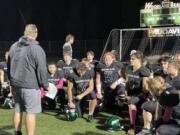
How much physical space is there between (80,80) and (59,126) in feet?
4.04

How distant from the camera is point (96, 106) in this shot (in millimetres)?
10773

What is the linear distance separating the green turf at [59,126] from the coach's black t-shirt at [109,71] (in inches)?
30.5

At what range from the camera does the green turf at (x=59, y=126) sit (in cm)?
905

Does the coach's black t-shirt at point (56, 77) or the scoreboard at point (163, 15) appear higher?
the scoreboard at point (163, 15)

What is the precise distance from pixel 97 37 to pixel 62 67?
15423 mm

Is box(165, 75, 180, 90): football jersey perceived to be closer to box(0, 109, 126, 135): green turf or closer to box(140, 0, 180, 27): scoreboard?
box(0, 109, 126, 135): green turf

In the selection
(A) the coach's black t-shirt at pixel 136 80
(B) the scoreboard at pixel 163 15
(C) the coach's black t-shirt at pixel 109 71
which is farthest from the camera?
(B) the scoreboard at pixel 163 15

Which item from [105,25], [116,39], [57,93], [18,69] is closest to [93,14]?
[105,25]

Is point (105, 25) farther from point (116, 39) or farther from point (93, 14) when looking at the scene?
point (116, 39)

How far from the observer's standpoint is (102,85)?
1097 cm

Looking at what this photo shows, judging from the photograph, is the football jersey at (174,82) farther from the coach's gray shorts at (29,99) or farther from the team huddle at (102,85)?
the coach's gray shorts at (29,99)

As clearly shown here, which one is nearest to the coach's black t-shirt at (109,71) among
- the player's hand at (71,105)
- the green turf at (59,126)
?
the green turf at (59,126)

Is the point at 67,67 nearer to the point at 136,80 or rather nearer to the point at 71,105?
the point at 71,105

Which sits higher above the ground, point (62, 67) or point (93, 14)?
point (93, 14)
